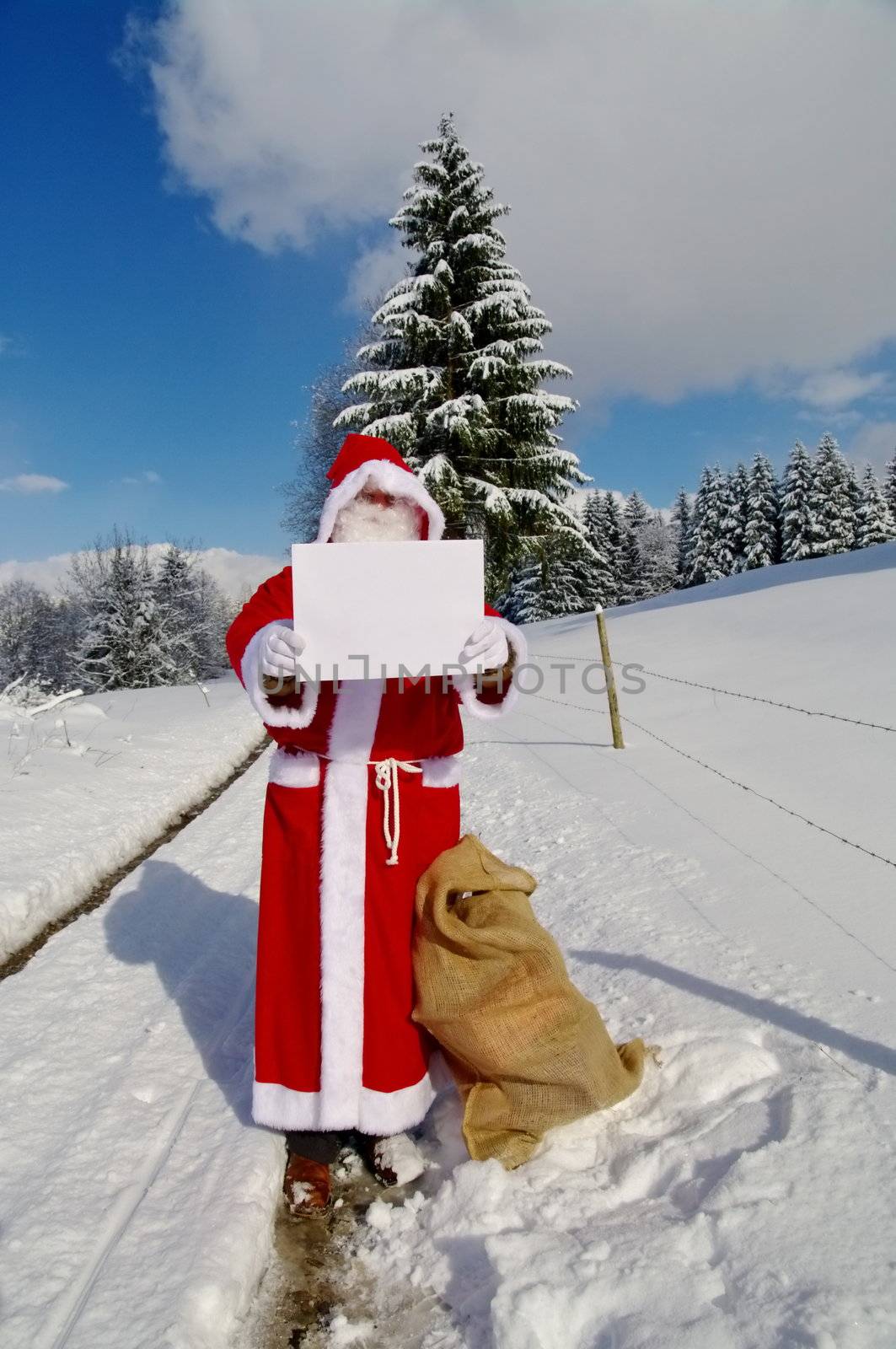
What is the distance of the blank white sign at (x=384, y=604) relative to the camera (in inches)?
74.4

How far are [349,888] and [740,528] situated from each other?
47.3 metres

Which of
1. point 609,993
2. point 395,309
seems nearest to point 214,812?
point 609,993

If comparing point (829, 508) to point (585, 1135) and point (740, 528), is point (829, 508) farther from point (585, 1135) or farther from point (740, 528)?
point (585, 1135)

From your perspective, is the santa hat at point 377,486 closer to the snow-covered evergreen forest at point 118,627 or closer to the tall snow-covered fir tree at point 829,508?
the snow-covered evergreen forest at point 118,627

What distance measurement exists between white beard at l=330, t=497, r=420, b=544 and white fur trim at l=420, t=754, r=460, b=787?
681 millimetres

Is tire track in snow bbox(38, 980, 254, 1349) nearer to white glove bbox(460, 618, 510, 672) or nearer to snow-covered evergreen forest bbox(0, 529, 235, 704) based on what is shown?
white glove bbox(460, 618, 510, 672)

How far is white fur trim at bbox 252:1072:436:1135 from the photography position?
7.32 feet

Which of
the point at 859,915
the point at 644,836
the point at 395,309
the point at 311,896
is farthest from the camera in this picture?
the point at 395,309

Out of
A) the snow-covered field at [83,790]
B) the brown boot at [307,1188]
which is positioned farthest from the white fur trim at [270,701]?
the snow-covered field at [83,790]

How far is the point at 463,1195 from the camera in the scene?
204cm

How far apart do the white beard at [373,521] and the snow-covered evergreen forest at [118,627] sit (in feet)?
63.9

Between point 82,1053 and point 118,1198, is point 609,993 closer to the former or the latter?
point 118,1198

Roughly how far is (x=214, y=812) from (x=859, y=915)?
5.33 m

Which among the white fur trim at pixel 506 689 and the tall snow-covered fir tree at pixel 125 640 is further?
the tall snow-covered fir tree at pixel 125 640
